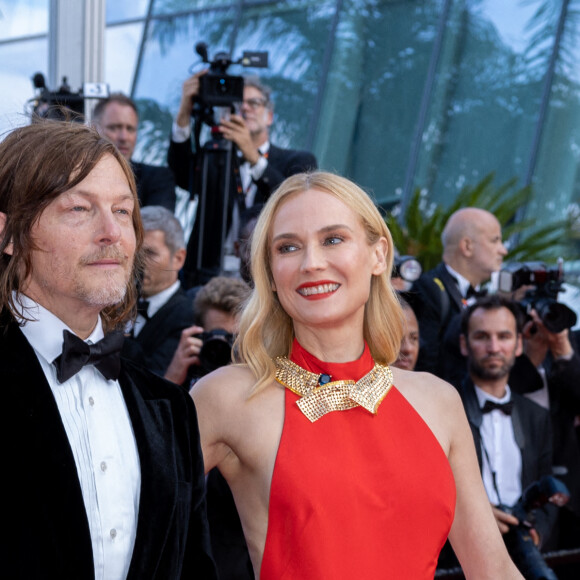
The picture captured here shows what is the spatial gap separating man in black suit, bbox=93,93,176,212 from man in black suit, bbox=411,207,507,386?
4.50ft

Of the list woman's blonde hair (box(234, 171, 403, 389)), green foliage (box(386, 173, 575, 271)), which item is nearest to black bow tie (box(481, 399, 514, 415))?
woman's blonde hair (box(234, 171, 403, 389))

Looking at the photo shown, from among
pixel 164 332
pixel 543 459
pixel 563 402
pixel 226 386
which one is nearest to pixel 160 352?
pixel 164 332

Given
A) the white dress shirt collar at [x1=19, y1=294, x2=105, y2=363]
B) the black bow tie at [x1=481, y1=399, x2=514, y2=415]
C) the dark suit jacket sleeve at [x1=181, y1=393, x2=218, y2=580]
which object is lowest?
the dark suit jacket sleeve at [x1=181, y1=393, x2=218, y2=580]

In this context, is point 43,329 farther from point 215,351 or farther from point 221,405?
point 215,351

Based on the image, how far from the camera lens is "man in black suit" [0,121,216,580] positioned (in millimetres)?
1743

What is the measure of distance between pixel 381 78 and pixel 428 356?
6594 millimetres

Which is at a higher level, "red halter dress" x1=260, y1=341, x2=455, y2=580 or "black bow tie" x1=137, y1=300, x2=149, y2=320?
"black bow tie" x1=137, y1=300, x2=149, y2=320

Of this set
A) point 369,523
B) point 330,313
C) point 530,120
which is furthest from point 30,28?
point 530,120

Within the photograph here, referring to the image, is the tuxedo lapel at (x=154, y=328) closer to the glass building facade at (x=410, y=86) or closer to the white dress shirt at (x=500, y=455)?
the white dress shirt at (x=500, y=455)

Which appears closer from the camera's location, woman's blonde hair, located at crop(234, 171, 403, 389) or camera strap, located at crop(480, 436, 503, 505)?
woman's blonde hair, located at crop(234, 171, 403, 389)

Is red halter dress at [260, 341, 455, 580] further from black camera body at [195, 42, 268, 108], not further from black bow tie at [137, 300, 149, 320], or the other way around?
black camera body at [195, 42, 268, 108]

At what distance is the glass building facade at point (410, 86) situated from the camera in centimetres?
933

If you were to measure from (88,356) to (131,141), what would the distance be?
2971 mm

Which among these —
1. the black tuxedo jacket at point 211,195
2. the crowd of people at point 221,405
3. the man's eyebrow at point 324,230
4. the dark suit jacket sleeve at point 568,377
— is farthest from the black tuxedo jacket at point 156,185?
the man's eyebrow at point 324,230
